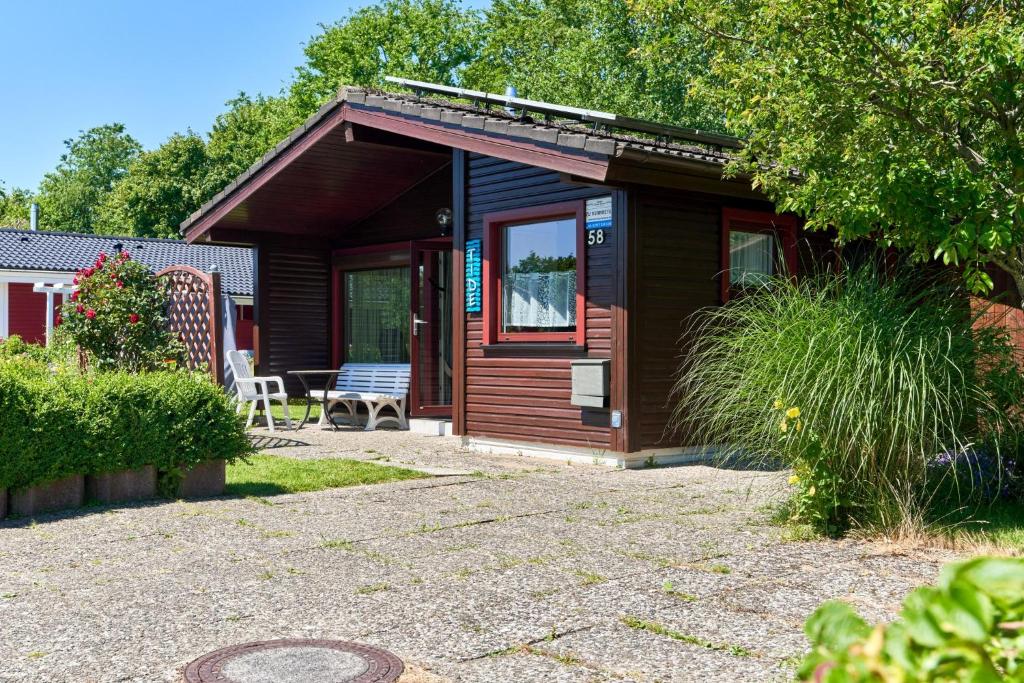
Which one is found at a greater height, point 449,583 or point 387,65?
point 387,65

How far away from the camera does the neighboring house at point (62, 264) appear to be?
26.2 m

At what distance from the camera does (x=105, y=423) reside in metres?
6.69

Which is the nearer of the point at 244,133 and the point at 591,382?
the point at 591,382

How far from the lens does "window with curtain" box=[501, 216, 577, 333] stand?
391 inches

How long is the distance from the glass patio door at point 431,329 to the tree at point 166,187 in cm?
3140

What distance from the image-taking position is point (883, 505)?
558cm

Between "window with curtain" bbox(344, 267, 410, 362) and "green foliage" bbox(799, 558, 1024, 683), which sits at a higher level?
"window with curtain" bbox(344, 267, 410, 362)

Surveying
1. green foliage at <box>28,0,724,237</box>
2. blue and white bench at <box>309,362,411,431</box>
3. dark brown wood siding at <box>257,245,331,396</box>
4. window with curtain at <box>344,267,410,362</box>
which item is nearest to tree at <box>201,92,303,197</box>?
green foliage at <box>28,0,724,237</box>

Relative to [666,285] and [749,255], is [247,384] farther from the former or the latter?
[749,255]

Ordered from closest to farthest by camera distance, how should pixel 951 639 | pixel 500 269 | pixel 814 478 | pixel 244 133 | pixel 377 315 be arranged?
pixel 951 639
pixel 814 478
pixel 500 269
pixel 377 315
pixel 244 133

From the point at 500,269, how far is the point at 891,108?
5018mm

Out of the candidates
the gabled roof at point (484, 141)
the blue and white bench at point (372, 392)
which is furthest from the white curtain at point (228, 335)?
the gabled roof at point (484, 141)

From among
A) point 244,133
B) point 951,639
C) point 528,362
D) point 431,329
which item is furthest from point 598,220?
point 244,133

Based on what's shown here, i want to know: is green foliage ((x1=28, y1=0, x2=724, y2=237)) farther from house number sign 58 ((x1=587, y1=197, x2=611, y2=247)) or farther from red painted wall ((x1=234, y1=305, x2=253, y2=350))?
house number sign 58 ((x1=587, y1=197, x2=611, y2=247))
